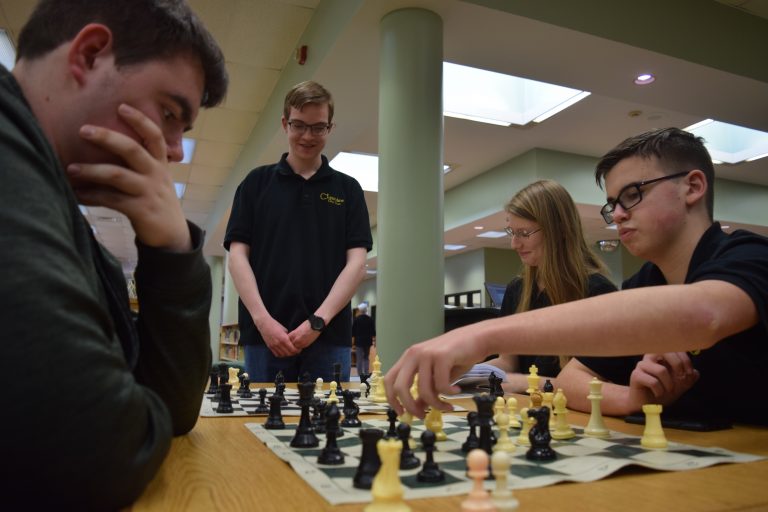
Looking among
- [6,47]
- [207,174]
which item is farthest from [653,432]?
[207,174]

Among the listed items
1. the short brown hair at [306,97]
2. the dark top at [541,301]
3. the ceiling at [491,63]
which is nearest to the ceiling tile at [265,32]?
the ceiling at [491,63]

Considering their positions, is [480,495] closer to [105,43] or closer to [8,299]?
[8,299]

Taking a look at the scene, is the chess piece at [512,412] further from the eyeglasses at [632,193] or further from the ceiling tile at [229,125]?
the ceiling tile at [229,125]

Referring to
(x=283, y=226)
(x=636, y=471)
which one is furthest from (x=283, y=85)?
(x=636, y=471)

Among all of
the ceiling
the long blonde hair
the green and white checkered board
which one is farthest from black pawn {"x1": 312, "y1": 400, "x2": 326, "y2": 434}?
the ceiling

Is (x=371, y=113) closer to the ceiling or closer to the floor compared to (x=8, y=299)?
closer to the ceiling

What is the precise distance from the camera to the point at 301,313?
84.0 inches

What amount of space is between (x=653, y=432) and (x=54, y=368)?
0.89m

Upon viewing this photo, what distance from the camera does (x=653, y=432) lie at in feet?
3.19

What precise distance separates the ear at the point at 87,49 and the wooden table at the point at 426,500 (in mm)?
565

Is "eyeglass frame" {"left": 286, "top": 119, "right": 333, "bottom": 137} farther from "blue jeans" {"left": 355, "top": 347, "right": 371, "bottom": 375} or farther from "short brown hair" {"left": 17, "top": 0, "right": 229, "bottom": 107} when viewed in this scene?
"blue jeans" {"left": 355, "top": 347, "right": 371, "bottom": 375}

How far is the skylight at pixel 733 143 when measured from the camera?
7.30 metres

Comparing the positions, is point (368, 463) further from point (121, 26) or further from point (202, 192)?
point (202, 192)

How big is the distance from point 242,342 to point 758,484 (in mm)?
1801
